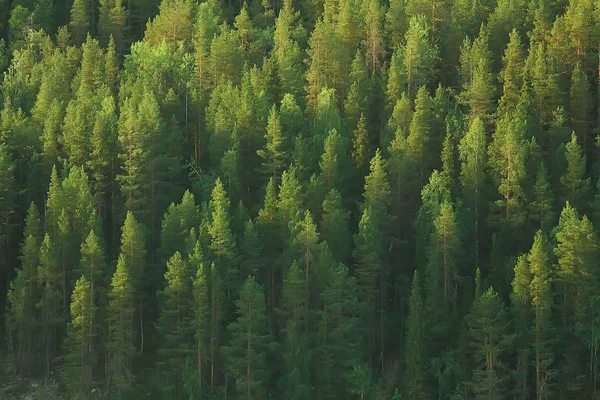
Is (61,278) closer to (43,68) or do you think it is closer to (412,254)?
(412,254)

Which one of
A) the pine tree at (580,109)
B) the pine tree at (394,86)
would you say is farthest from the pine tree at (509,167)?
the pine tree at (394,86)

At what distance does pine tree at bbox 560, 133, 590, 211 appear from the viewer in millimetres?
85500

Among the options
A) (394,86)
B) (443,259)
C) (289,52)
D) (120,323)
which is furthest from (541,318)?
(289,52)

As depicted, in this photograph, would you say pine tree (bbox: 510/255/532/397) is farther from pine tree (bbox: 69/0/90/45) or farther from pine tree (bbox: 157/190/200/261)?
pine tree (bbox: 69/0/90/45)

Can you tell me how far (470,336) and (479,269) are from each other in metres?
5.21

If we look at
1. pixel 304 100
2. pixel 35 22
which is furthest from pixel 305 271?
pixel 35 22

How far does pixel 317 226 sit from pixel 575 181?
1875 centimetres

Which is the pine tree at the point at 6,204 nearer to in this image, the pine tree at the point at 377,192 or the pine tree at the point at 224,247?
the pine tree at the point at 224,247

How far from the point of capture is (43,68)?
378 ft

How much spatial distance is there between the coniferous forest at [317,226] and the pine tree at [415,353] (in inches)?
6.0

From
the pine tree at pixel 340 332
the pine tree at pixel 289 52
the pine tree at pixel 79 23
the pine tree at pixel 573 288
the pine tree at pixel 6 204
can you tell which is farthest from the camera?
the pine tree at pixel 79 23

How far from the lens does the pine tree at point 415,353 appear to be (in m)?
78.1

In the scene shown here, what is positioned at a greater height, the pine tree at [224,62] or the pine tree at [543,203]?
the pine tree at [224,62]

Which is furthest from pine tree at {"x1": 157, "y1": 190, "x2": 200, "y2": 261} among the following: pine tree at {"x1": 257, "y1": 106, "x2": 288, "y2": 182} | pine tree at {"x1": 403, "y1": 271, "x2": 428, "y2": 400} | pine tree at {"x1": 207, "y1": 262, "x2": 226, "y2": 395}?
pine tree at {"x1": 403, "y1": 271, "x2": 428, "y2": 400}
